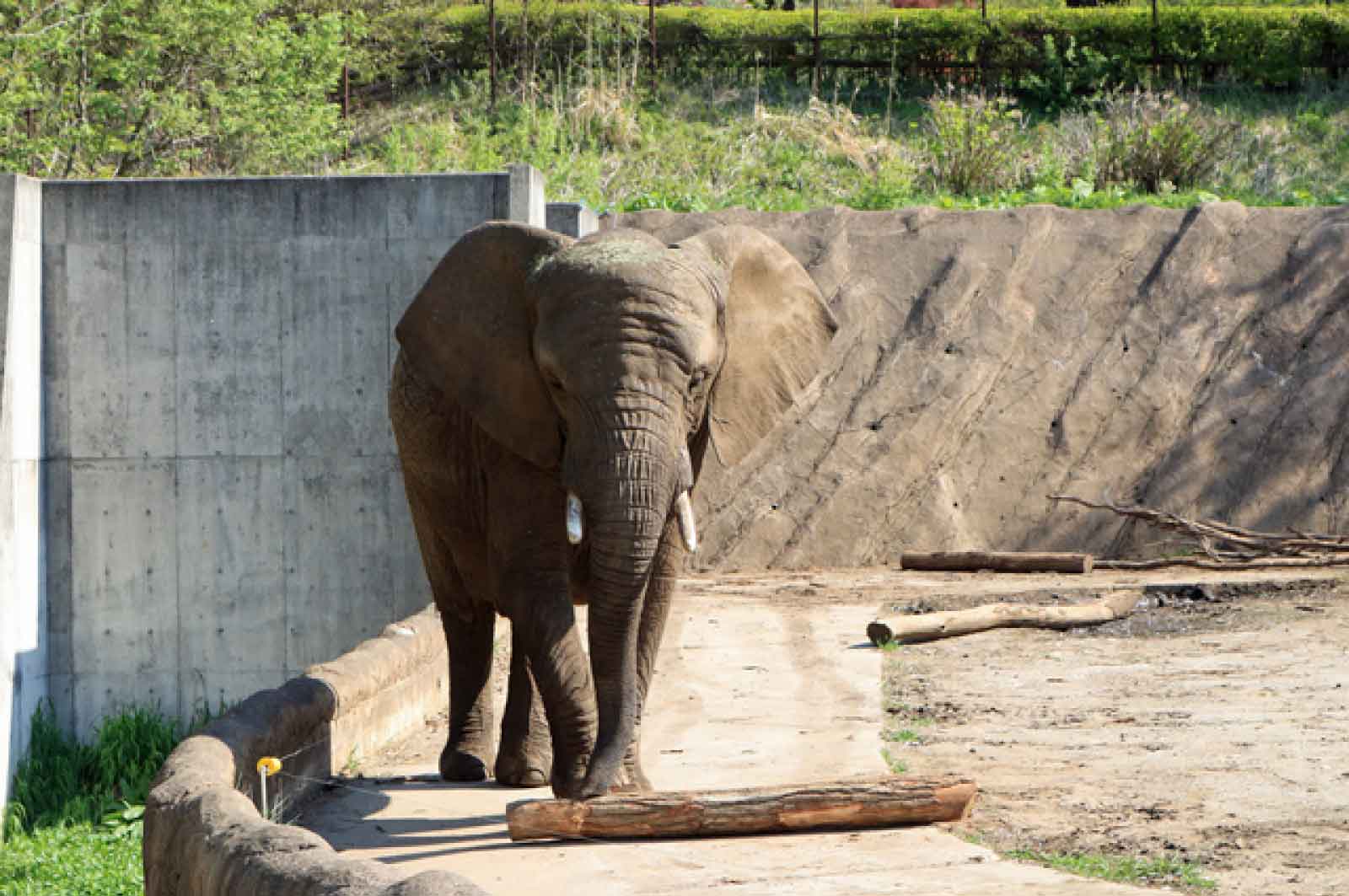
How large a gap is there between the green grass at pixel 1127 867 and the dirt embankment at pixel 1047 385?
11.2m

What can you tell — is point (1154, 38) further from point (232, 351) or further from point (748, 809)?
point (748, 809)

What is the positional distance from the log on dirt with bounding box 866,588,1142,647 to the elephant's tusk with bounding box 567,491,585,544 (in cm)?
586

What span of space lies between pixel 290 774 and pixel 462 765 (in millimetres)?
797

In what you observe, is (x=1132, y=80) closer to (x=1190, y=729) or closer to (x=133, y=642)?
(x=133, y=642)

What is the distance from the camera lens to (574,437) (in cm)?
697

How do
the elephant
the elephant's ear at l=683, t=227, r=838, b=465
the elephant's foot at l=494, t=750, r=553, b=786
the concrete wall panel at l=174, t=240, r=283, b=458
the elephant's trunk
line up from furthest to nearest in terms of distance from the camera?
the concrete wall panel at l=174, t=240, r=283, b=458 < the elephant's foot at l=494, t=750, r=553, b=786 < the elephant's ear at l=683, t=227, r=838, b=465 < the elephant < the elephant's trunk

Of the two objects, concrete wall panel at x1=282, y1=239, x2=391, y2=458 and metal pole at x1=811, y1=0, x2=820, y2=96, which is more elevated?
metal pole at x1=811, y1=0, x2=820, y2=96

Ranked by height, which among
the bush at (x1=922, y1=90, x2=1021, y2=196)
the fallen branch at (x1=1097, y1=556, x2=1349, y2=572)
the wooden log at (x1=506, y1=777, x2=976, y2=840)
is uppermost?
the bush at (x1=922, y1=90, x2=1021, y2=196)

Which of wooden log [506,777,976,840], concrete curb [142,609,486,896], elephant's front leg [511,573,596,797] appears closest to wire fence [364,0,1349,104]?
concrete curb [142,609,486,896]

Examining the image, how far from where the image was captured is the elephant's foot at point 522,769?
8.44 metres

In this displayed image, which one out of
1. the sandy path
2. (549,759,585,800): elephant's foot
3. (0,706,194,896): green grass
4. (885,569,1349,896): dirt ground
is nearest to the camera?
the sandy path

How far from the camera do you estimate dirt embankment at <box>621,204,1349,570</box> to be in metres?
17.7

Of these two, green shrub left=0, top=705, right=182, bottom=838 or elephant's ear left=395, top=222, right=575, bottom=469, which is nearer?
elephant's ear left=395, top=222, right=575, bottom=469

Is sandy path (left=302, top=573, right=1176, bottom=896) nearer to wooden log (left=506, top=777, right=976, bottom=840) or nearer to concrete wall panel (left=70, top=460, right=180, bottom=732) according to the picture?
wooden log (left=506, top=777, right=976, bottom=840)
